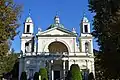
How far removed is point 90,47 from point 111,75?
3889cm

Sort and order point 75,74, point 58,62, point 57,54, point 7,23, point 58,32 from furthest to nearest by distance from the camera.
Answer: point 58,32 < point 58,62 < point 57,54 < point 75,74 < point 7,23

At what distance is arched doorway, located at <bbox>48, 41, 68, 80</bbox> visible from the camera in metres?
52.1

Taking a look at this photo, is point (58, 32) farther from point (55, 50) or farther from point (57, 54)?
point (57, 54)

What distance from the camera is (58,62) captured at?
2080 inches

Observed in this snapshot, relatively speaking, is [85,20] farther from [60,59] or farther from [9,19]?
[9,19]

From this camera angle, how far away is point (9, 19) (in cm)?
1527

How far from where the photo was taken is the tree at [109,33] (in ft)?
54.7

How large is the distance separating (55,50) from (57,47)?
96 cm

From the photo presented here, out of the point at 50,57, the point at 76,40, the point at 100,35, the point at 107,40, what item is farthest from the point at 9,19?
the point at 76,40

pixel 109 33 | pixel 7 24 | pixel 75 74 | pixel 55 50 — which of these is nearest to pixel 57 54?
pixel 55 50

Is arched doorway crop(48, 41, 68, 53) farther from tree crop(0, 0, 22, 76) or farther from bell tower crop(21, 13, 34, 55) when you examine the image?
tree crop(0, 0, 22, 76)

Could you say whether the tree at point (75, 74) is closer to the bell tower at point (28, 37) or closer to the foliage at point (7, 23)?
the bell tower at point (28, 37)

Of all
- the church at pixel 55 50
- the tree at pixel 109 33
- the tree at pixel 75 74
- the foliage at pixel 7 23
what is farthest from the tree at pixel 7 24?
the church at pixel 55 50

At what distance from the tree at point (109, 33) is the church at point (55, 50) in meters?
31.5
